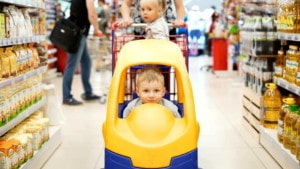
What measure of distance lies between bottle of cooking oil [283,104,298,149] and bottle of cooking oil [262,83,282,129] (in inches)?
21.1

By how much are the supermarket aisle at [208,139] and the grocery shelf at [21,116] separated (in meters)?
0.41

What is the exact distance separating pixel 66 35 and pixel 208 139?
91.0 inches

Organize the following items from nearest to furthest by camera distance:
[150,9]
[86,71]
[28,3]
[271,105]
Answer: [150,9], [28,3], [271,105], [86,71]

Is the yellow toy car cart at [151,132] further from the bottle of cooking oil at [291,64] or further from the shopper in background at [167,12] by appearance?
the bottle of cooking oil at [291,64]

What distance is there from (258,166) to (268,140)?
1.26 ft

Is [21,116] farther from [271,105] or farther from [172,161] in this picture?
[271,105]

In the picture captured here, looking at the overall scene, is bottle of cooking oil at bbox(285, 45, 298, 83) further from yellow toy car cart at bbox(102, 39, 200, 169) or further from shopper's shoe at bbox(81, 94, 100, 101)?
shopper's shoe at bbox(81, 94, 100, 101)

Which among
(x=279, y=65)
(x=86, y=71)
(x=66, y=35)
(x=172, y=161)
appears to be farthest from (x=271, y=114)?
(x=86, y=71)

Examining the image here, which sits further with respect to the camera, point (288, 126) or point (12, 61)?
point (288, 126)

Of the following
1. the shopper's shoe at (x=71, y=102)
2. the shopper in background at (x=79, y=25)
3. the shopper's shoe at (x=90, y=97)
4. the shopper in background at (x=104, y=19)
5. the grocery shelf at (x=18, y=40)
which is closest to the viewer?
the grocery shelf at (x=18, y=40)

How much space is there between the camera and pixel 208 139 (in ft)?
14.4

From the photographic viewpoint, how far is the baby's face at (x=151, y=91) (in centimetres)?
268

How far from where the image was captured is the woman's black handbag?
566 cm

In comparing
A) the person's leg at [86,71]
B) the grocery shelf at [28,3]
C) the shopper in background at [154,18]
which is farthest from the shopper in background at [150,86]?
the person's leg at [86,71]
